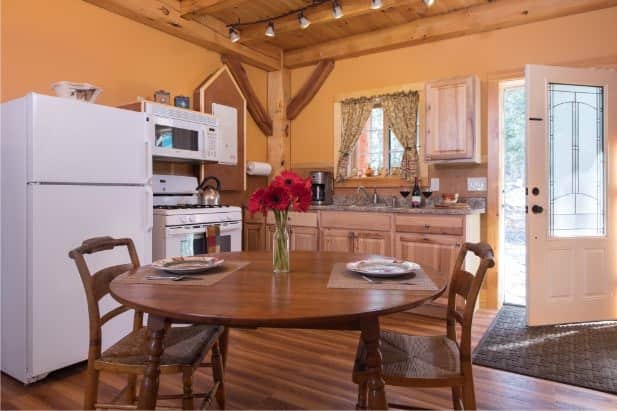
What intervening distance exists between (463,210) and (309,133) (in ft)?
7.31

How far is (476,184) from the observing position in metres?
3.96

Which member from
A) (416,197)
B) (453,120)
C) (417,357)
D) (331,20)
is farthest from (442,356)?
(331,20)

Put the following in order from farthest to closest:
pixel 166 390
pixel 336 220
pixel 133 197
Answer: pixel 336 220 → pixel 133 197 → pixel 166 390

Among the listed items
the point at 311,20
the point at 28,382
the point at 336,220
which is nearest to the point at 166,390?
the point at 28,382

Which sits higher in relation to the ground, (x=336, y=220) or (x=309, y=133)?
(x=309, y=133)

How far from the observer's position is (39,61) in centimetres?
299

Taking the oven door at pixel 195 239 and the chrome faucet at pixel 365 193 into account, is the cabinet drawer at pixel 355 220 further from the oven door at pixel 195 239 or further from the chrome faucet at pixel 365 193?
the oven door at pixel 195 239

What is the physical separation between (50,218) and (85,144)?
48cm

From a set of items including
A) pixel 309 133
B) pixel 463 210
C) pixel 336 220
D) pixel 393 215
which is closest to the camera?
pixel 463 210

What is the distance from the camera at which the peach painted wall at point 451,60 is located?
356cm

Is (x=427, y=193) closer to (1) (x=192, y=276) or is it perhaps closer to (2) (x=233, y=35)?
(2) (x=233, y=35)

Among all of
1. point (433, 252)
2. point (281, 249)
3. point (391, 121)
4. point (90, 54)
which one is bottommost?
point (433, 252)

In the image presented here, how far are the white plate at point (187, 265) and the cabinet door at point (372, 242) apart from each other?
227cm

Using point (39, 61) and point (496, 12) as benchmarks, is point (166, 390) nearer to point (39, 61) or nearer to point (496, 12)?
point (39, 61)
